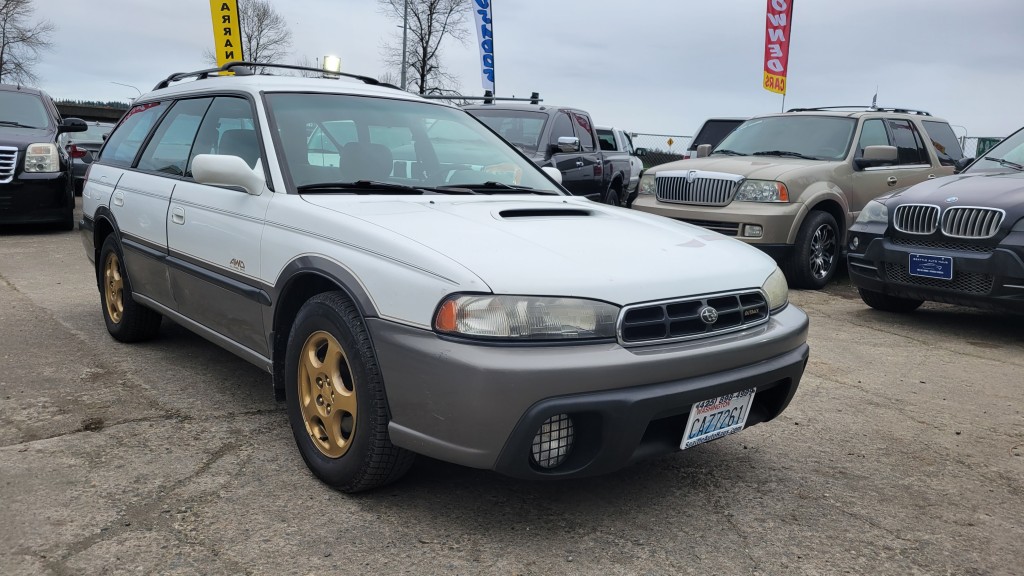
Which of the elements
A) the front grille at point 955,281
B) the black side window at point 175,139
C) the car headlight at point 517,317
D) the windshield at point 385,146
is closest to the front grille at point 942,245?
the front grille at point 955,281

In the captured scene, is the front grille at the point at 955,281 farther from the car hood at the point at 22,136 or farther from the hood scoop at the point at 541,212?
the car hood at the point at 22,136

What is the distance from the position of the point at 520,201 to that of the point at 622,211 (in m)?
0.50

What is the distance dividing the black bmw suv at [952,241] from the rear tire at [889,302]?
0.20 m

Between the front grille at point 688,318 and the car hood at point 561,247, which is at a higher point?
the car hood at point 561,247

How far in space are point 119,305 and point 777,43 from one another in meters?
16.0

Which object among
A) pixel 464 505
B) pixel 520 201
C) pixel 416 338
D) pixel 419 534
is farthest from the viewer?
pixel 520 201

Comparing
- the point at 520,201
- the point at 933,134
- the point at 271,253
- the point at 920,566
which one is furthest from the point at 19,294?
the point at 933,134

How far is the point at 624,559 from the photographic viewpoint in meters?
2.55

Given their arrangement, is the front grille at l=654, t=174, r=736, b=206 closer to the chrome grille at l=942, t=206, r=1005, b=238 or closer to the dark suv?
the chrome grille at l=942, t=206, r=1005, b=238

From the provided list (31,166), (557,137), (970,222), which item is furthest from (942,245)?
(31,166)

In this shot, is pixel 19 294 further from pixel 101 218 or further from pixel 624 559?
pixel 624 559

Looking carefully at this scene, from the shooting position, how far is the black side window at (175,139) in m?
4.20

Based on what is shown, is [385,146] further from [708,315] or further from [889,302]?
[889,302]

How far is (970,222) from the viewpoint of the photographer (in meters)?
5.75
